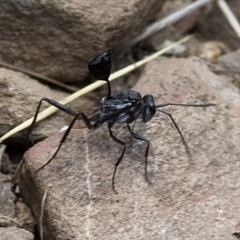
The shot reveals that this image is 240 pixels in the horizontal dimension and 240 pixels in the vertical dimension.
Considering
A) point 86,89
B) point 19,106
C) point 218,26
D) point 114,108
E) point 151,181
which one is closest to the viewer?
point 151,181

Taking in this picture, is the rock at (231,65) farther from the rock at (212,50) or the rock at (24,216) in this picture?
the rock at (24,216)

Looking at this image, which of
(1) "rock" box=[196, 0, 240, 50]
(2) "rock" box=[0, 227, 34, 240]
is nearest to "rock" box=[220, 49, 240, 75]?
(1) "rock" box=[196, 0, 240, 50]

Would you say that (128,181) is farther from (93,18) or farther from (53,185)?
(93,18)

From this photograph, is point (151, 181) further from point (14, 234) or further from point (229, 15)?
point (229, 15)

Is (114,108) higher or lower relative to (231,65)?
lower

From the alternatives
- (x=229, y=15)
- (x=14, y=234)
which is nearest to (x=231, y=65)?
(x=229, y=15)

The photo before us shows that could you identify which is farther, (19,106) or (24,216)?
(19,106)

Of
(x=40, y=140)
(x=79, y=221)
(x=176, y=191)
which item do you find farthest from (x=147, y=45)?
(x=79, y=221)
